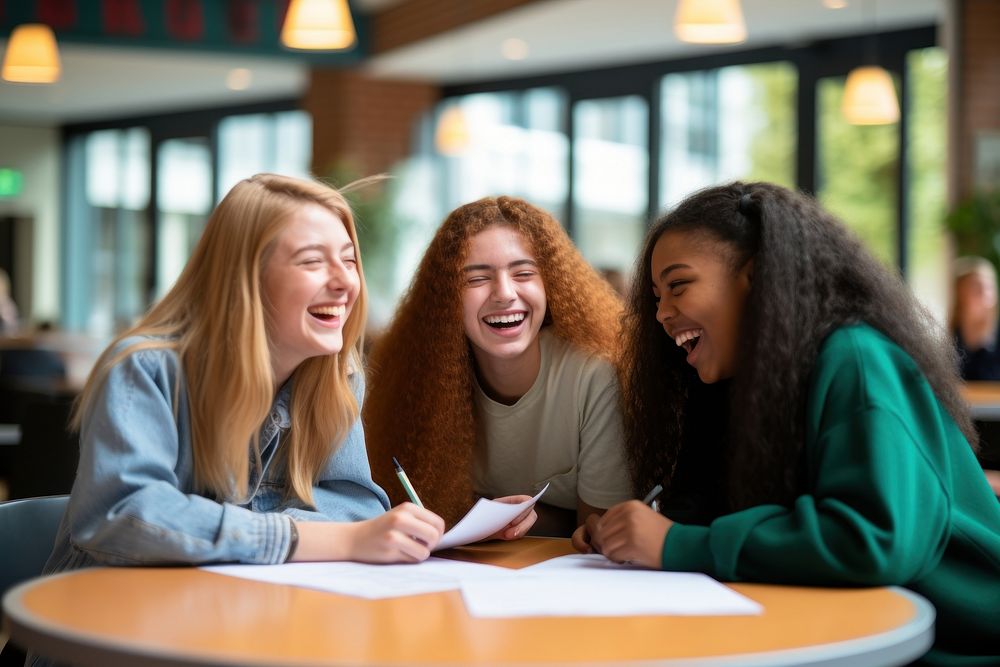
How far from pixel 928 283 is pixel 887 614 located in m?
7.38

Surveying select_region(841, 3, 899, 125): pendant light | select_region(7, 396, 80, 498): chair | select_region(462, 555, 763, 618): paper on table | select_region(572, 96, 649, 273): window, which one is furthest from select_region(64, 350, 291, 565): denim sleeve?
select_region(572, 96, 649, 273): window

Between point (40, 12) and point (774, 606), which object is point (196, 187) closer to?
point (40, 12)

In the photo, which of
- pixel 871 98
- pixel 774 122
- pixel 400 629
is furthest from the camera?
pixel 774 122

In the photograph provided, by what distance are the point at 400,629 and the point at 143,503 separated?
0.48 m

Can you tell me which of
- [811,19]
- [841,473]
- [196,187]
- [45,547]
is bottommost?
[45,547]

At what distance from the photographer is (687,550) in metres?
1.56

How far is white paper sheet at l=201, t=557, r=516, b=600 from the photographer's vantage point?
1.46m

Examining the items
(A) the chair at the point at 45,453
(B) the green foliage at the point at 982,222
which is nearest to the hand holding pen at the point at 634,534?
(A) the chair at the point at 45,453

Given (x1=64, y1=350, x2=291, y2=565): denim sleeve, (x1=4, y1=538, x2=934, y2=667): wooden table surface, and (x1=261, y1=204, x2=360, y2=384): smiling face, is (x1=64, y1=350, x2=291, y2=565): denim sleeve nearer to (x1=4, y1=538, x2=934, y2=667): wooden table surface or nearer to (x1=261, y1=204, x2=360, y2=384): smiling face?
(x1=4, y1=538, x2=934, y2=667): wooden table surface

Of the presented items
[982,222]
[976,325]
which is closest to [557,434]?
[976,325]

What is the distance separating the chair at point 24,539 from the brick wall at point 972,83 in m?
6.90

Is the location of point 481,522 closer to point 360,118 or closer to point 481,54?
point 481,54

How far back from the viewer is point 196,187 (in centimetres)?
1317

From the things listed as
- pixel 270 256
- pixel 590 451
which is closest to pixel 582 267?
pixel 590 451
